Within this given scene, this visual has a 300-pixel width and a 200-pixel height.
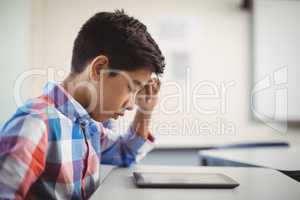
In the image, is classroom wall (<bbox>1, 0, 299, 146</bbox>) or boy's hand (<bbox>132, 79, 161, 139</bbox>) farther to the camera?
classroom wall (<bbox>1, 0, 299, 146</bbox>)

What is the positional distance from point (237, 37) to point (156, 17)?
65cm

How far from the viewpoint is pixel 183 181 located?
89 cm

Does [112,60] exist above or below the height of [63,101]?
above

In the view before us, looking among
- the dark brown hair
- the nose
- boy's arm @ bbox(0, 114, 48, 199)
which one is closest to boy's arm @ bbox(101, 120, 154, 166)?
the nose

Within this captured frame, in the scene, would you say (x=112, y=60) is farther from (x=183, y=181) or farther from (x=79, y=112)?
(x=183, y=181)

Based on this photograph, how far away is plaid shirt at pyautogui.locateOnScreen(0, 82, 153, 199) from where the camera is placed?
70 centimetres

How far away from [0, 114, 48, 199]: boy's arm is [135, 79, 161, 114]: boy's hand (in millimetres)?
555

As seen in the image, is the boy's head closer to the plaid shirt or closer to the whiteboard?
the plaid shirt

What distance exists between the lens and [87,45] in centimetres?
100

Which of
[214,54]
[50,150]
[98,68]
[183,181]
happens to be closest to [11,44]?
[98,68]

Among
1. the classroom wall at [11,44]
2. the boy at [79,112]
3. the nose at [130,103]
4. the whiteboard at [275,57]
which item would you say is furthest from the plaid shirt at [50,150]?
the whiteboard at [275,57]

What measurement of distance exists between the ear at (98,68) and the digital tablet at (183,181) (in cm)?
29

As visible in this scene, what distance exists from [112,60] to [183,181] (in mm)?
375

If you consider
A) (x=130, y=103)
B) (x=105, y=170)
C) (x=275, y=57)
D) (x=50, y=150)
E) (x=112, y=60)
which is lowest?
(x=105, y=170)
